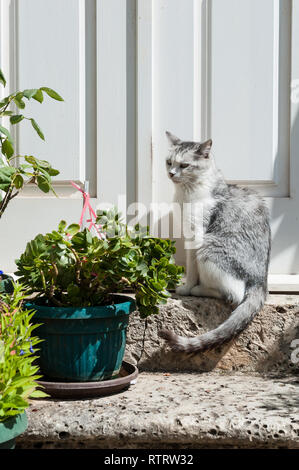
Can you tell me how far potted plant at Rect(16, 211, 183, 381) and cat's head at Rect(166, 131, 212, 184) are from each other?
22.9 inches

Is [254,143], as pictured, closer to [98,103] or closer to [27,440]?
[98,103]

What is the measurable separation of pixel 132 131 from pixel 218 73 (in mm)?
499

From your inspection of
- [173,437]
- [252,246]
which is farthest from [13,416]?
[252,246]

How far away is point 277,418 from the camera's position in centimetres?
207

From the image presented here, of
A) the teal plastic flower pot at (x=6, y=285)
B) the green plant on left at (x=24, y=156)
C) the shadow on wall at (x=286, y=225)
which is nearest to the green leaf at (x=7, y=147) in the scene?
the green plant on left at (x=24, y=156)

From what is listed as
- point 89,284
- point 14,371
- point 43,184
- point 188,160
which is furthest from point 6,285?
point 188,160

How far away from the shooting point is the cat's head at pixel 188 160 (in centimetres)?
281

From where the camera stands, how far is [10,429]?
169 centimetres

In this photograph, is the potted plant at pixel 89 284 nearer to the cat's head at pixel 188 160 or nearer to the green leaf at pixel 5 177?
the green leaf at pixel 5 177

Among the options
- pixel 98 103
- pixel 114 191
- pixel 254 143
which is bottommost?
pixel 114 191

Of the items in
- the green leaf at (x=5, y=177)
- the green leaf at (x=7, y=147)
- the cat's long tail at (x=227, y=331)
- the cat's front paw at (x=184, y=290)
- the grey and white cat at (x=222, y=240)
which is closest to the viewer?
the green leaf at (x=5, y=177)

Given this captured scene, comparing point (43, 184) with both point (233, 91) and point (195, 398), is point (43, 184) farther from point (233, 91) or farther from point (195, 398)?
point (233, 91)

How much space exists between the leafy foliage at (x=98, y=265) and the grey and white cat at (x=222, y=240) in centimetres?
36

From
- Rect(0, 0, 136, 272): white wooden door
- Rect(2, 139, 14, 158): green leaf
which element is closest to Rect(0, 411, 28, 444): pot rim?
Rect(2, 139, 14, 158): green leaf
